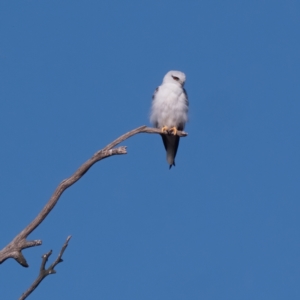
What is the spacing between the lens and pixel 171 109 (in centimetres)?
1183

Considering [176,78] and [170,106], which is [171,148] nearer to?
[170,106]

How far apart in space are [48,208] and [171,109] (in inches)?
160

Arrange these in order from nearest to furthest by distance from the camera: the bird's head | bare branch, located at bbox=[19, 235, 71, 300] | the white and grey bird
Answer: bare branch, located at bbox=[19, 235, 71, 300]
the white and grey bird
the bird's head

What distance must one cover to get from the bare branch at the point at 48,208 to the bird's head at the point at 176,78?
134 inches

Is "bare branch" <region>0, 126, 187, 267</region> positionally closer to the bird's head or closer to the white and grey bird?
the white and grey bird

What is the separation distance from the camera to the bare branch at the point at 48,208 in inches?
314

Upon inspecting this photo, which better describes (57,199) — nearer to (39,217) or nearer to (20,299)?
(39,217)

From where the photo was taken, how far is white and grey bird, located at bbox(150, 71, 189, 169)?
11867 millimetres

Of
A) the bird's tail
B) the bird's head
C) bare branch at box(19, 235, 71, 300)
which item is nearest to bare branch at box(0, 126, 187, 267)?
bare branch at box(19, 235, 71, 300)

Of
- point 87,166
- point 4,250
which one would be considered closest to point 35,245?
point 4,250

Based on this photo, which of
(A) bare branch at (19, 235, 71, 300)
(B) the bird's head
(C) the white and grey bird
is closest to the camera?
(A) bare branch at (19, 235, 71, 300)

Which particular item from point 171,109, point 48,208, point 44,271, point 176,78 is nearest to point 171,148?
point 171,109

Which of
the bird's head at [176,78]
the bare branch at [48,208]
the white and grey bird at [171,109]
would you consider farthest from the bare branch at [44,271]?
the bird's head at [176,78]

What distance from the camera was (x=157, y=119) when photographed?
12.0 meters
